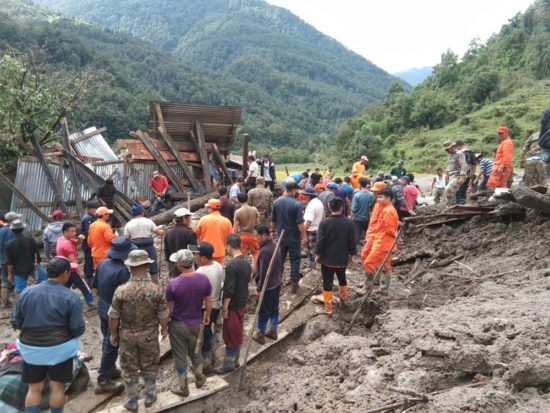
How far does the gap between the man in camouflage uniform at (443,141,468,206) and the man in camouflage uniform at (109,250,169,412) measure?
311 inches

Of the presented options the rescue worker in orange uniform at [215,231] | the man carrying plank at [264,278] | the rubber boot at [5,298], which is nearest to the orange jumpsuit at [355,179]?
the rescue worker in orange uniform at [215,231]

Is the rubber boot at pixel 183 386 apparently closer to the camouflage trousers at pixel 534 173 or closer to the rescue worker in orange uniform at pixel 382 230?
the rescue worker in orange uniform at pixel 382 230

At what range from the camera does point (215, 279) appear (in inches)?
175

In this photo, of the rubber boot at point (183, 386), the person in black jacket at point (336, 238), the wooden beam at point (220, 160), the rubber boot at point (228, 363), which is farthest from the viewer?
the wooden beam at point (220, 160)

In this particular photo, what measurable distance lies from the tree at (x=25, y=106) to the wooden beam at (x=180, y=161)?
119 inches

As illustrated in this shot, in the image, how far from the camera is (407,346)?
4.14 metres

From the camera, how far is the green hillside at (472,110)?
2809 centimetres

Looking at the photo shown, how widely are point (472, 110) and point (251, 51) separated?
128 meters

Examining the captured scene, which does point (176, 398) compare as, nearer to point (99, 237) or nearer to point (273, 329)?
point (273, 329)

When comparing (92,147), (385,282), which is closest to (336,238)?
(385,282)

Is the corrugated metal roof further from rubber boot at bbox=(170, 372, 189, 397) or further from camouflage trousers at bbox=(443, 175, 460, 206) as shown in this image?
camouflage trousers at bbox=(443, 175, 460, 206)

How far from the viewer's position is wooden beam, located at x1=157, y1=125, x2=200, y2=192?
483 inches

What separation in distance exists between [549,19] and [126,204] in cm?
5396

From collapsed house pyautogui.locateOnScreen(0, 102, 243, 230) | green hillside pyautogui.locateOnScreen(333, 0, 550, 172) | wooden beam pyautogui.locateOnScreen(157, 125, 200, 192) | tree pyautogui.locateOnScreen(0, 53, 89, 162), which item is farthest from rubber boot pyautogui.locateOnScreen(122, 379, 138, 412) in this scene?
green hillside pyautogui.locateOnScreen(333, 0, 550, 172)
